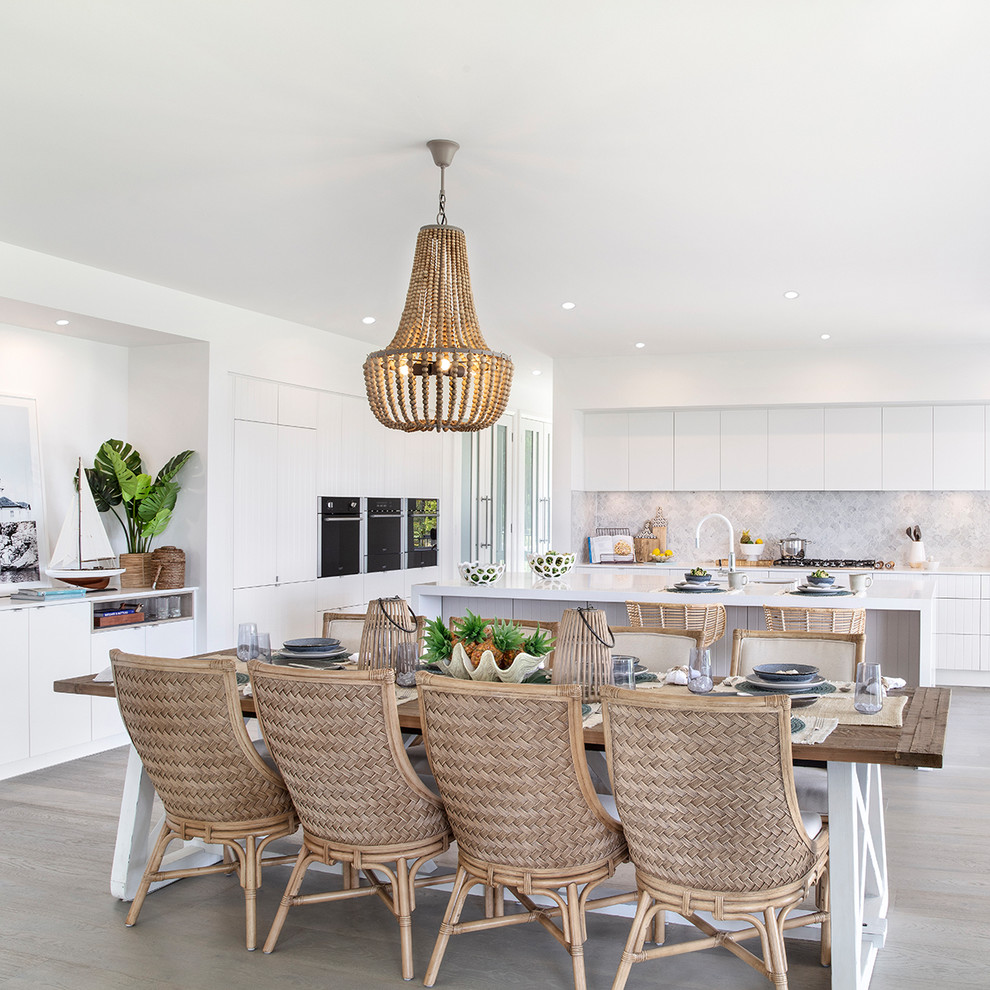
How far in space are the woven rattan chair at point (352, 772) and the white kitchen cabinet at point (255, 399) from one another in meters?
3.77

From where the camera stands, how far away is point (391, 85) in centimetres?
302

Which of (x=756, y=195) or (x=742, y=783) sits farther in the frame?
(x=756, y=195)

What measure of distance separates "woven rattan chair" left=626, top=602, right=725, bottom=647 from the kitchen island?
0.41ft

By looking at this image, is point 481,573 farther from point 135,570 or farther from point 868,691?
point 868,691

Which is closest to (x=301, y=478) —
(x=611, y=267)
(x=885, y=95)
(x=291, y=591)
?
(x=291, y=591)

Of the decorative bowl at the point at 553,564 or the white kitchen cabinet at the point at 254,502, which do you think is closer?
the decorative bowl at the point at 553,564

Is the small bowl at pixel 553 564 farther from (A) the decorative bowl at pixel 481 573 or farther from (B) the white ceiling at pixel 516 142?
(B) the white ceiling at pixel 516 142

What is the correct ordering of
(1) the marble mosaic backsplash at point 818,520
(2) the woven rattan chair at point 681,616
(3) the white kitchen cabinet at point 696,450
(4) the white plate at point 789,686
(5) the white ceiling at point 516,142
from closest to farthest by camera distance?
1. (5) the white ceiling at point 516,142
2. (4) the white plate at point 789,686
3. (2) the woven rattan chair at point 681,616
4. (1) the marble mosaic backsplash at point 818,520
5. (3) the white kitchen cabinet at point 696,450

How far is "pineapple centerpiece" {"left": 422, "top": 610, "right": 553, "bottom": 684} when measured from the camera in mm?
2943

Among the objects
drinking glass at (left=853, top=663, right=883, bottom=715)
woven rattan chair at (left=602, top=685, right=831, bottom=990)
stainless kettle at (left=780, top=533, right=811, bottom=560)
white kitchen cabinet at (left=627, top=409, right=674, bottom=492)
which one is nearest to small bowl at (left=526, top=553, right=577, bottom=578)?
white kitchen cabinet at (left=627, top=409, right=674, bottom=492)

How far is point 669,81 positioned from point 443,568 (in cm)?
607

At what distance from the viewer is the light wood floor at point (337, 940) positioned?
283 cm

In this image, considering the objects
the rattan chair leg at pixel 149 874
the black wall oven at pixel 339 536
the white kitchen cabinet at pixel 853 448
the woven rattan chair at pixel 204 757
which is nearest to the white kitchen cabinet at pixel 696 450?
the white kitchen cabinet at pixel 853 448

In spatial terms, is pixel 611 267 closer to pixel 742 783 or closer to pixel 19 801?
pixel 742 783
